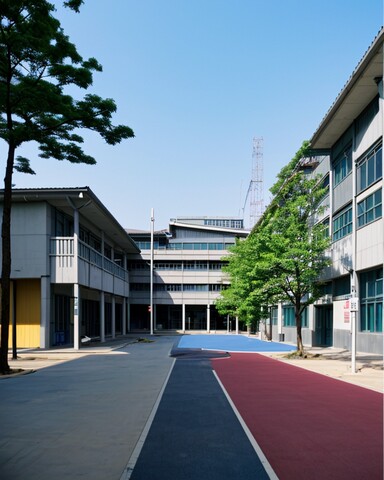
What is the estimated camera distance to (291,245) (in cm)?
2778

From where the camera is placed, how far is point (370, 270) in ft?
89.4

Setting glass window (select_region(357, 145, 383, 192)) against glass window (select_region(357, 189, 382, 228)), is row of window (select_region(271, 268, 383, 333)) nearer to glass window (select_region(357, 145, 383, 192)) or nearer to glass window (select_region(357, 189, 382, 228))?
glass window (select_region(357, 189, 382, 228))

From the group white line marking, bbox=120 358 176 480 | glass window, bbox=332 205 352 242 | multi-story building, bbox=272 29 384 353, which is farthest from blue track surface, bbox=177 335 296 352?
white line marking, bbox=120 358 176 480

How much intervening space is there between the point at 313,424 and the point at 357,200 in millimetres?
21050

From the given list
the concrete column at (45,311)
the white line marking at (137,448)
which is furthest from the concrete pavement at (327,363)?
the white line marking at (137,448)

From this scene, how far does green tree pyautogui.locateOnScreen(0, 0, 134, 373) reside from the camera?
18062 mm

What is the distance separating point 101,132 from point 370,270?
1530 centimetres

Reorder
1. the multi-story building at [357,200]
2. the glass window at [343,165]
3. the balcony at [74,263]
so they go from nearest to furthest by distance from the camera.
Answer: the multi-story building at [357,200]
the glass window at [343,165]
the balcony at [74,263]

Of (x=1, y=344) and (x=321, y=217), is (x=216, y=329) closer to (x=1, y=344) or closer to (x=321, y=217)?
(x=321, y=217)

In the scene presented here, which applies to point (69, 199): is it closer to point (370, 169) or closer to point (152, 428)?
point (370, 169)

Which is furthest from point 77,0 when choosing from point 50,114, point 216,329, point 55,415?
point 216,329

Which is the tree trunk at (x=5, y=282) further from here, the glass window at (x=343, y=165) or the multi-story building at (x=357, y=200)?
the glass window at (x=343, y=165)

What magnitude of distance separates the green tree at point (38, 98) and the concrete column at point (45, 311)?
35.8 feet

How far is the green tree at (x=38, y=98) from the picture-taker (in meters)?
18.1
